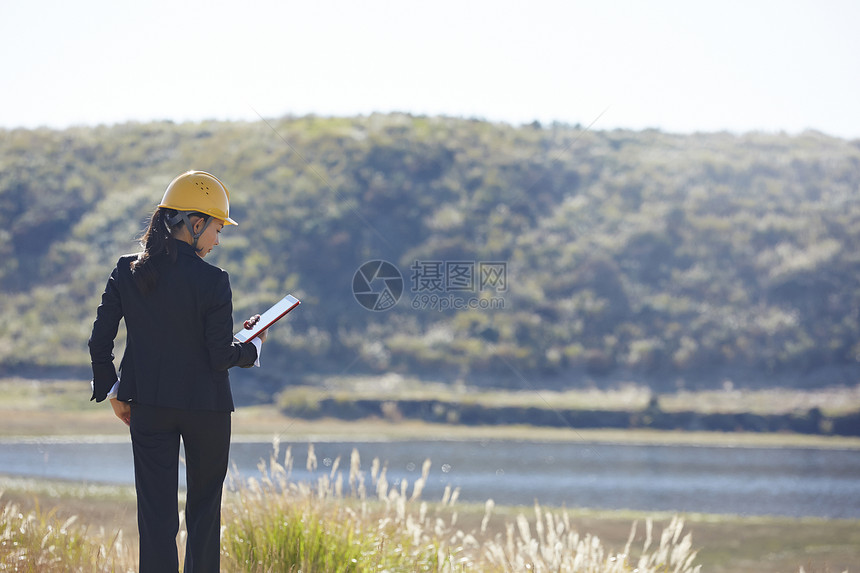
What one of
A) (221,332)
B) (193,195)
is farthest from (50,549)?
(193,195)

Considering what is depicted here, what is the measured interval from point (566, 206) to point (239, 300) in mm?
19416

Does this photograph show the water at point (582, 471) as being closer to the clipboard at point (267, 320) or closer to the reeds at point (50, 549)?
the reeds at point (50, 549)

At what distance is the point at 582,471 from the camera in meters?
20.6

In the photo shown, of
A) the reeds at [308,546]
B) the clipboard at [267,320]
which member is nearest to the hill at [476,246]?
the reeds at [308,546]

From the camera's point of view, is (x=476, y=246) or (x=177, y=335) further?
(x=476, y=246)

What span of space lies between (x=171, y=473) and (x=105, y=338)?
0.73m

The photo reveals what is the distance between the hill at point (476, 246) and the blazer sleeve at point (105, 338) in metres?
30.3

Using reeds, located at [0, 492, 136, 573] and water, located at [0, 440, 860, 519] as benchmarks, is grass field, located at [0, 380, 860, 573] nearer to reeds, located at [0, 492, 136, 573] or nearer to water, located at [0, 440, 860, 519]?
reeds, located at [0, 492, 136, 573]

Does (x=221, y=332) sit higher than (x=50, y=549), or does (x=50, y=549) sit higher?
(x=221, y=332)

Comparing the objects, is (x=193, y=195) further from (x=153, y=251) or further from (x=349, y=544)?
(x=349, y=544)

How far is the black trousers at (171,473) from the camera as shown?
4.51 m

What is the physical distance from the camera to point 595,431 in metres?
29.5

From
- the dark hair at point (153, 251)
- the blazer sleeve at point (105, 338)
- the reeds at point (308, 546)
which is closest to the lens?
the dark hair at point (153, 251)

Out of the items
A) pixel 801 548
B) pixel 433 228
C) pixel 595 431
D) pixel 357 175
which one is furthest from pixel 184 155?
pixel 801 548
